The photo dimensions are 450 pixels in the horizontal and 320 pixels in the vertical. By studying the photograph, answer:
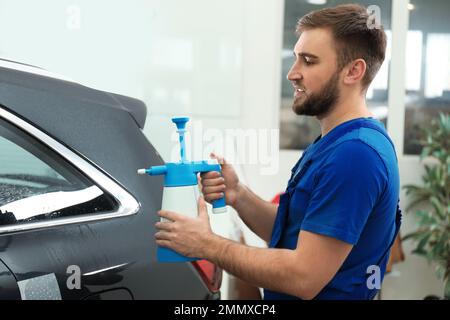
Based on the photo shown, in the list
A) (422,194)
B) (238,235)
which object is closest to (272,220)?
(238,235)

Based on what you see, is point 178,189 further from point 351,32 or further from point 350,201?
point 351,32

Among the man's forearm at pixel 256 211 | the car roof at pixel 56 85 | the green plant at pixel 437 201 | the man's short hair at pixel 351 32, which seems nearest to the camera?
the man's short hair at pixel 351 32

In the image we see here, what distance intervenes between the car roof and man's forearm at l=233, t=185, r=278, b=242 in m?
0.28

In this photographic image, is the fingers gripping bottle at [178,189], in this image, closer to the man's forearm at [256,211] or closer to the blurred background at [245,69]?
the man's forearm at [256,211]

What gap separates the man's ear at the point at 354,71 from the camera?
1.03 meters

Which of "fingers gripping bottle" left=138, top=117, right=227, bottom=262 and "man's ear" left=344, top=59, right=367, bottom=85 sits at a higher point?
"man's ear" left=344, top=59, right=367, bottom=85

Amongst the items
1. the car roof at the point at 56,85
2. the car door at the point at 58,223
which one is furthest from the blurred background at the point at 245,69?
the car door at the point at 58,223

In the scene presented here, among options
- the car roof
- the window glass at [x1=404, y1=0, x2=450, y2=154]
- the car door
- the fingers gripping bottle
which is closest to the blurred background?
the window glass at [x1=404, y1=0, x2=450, y2=154]

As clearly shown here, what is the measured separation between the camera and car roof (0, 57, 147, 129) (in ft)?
3.79

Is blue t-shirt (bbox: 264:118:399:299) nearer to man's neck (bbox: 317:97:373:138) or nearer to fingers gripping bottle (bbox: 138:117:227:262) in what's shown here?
man's neck (bbox: 317:97:373:138)

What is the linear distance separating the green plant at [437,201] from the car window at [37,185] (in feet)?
7.21

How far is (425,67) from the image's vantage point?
3021 millimetres

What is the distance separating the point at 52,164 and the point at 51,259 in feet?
0.62

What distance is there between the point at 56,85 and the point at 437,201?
2.28 metres
